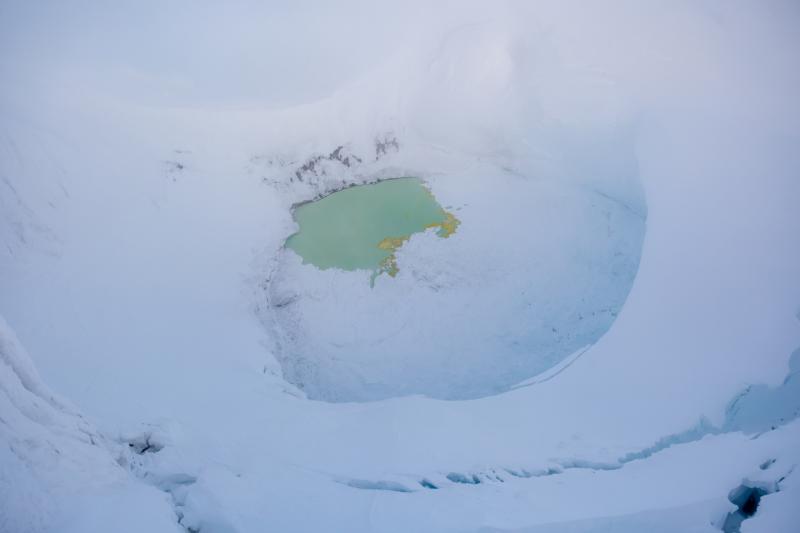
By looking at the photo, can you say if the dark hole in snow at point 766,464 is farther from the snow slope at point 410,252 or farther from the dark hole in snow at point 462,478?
the dark hole in snow at point 462,478

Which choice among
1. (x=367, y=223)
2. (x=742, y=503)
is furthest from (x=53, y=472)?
(x=367, y=223)

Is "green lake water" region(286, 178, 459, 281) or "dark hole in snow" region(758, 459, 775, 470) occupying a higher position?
"green lake water" region(286, 178, 459, 281)

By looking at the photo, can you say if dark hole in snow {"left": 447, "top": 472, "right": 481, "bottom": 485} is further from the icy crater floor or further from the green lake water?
the green lake water

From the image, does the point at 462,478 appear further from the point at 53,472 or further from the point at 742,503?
the point at 53,472

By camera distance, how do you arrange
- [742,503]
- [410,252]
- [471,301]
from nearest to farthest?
1. [742,503]
2. [471,301]
3. [410,252]

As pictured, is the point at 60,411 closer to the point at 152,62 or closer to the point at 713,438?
the point at 713,438

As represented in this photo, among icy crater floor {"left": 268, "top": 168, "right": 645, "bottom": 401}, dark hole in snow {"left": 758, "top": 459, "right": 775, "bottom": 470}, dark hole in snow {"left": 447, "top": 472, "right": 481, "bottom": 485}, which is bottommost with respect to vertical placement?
dark hole in snow {"left": 447, "top": 472, "right": 481, "bottom": 485}

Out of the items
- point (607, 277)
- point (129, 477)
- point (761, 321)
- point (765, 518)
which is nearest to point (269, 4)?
point (607, 277)

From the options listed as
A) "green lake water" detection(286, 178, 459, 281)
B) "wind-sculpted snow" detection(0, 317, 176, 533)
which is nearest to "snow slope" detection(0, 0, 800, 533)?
"wind-sculpted snow" detection(0, 317, 176, 533)
